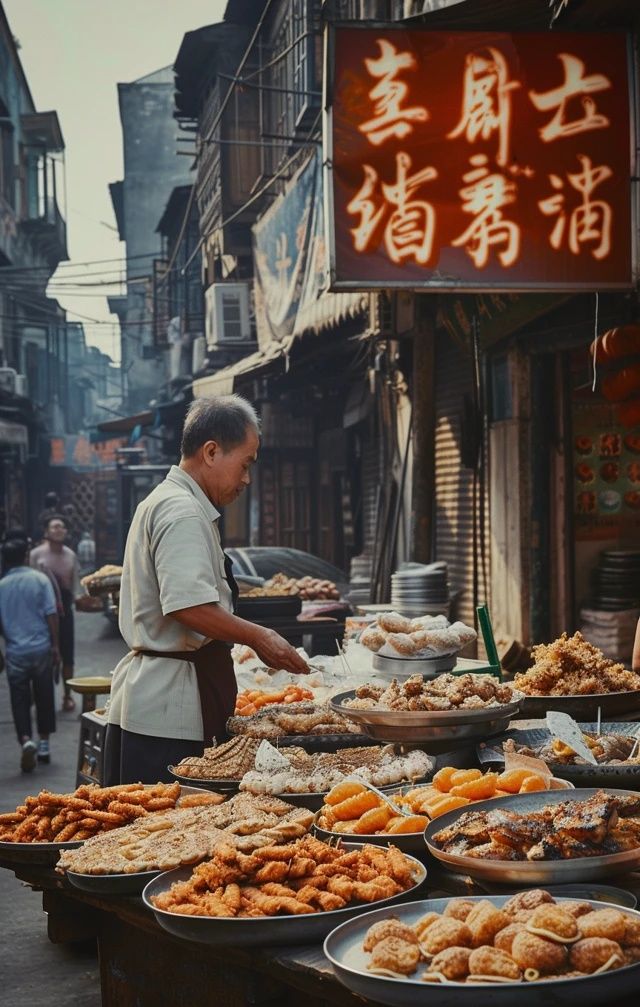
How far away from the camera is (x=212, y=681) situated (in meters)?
4.66

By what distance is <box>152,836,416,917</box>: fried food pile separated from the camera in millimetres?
2922

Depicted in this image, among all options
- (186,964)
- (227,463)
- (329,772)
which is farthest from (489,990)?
(227,463)

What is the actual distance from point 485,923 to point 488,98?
5706 millimetres

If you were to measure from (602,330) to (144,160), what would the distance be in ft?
151

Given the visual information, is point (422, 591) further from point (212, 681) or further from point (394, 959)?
point (394, 959)

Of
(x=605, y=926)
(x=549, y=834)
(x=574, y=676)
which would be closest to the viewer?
(x=605, y=926)

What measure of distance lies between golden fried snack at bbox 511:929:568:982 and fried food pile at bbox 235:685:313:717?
120 inches

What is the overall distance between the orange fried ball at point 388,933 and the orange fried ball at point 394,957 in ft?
0.09

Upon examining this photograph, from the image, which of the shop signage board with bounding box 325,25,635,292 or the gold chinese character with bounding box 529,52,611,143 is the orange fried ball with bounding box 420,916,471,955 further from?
the gold chinese character with bounding box 529,52,611,143

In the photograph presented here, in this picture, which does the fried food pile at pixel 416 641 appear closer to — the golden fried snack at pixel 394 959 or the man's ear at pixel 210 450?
the man's ear at pixel 210 450

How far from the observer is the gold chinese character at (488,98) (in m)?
7.19

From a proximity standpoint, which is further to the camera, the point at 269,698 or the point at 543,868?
the point at 269,698

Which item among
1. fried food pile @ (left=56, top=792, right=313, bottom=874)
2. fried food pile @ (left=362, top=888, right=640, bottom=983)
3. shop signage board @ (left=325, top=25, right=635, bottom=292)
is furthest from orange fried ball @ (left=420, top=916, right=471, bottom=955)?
shop signage board @ (left=325, top=25, right=635, bottom=292)

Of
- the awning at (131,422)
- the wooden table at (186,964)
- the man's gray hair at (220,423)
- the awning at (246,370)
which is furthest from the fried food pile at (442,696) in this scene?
the awning at (131,422)
